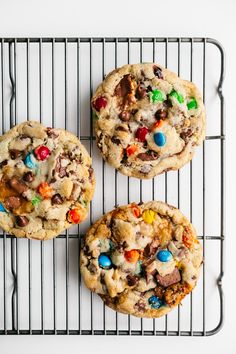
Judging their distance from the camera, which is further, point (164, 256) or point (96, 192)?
point (96, 192)

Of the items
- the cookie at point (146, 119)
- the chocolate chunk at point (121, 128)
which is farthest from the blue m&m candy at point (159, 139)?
the chocolate chunk at point (121, 128)

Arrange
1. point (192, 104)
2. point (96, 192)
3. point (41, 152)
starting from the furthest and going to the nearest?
point (96, 192) < point (192, 104) < point (41, 152)

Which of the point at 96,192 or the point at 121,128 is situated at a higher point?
the point at 121,128

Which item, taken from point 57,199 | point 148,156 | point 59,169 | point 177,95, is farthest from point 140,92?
point 57,199

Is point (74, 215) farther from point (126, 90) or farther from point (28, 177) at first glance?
point (126, 90)
